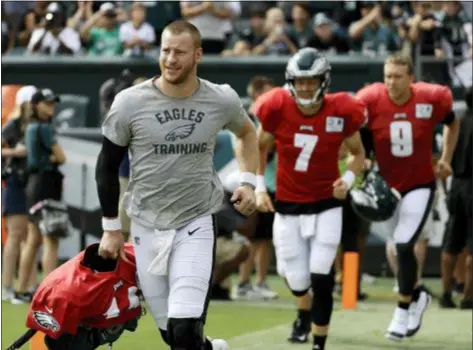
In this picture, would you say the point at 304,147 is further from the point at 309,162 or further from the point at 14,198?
the point at 14,198

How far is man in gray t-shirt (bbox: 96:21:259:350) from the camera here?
7609mm

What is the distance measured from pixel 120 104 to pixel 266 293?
7.23 m

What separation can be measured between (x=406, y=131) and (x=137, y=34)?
710 cm

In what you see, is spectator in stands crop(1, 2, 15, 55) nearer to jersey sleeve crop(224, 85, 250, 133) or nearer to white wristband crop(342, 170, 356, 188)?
white wristband crop(342, 170, 356, 188)

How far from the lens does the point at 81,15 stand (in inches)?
763

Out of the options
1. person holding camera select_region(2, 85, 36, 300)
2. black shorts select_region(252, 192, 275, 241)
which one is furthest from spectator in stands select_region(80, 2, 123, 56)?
person holding camera select_region(2, 85, 36, 300)

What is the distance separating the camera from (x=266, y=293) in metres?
14.6

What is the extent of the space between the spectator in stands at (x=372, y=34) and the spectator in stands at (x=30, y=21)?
414 centimetres

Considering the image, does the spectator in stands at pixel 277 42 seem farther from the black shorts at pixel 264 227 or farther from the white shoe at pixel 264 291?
the white shoe at pixel 264 291

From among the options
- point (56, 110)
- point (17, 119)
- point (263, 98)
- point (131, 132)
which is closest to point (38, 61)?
point (56, 110)

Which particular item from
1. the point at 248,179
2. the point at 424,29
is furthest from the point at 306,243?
the point at 424,29

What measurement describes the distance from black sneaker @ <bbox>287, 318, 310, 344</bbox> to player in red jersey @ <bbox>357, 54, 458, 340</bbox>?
74 cm

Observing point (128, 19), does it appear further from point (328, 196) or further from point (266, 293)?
point (328, 196)

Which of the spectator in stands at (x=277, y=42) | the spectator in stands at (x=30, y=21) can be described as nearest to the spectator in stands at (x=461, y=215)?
the spectator in stands at (x=277, y=42)
